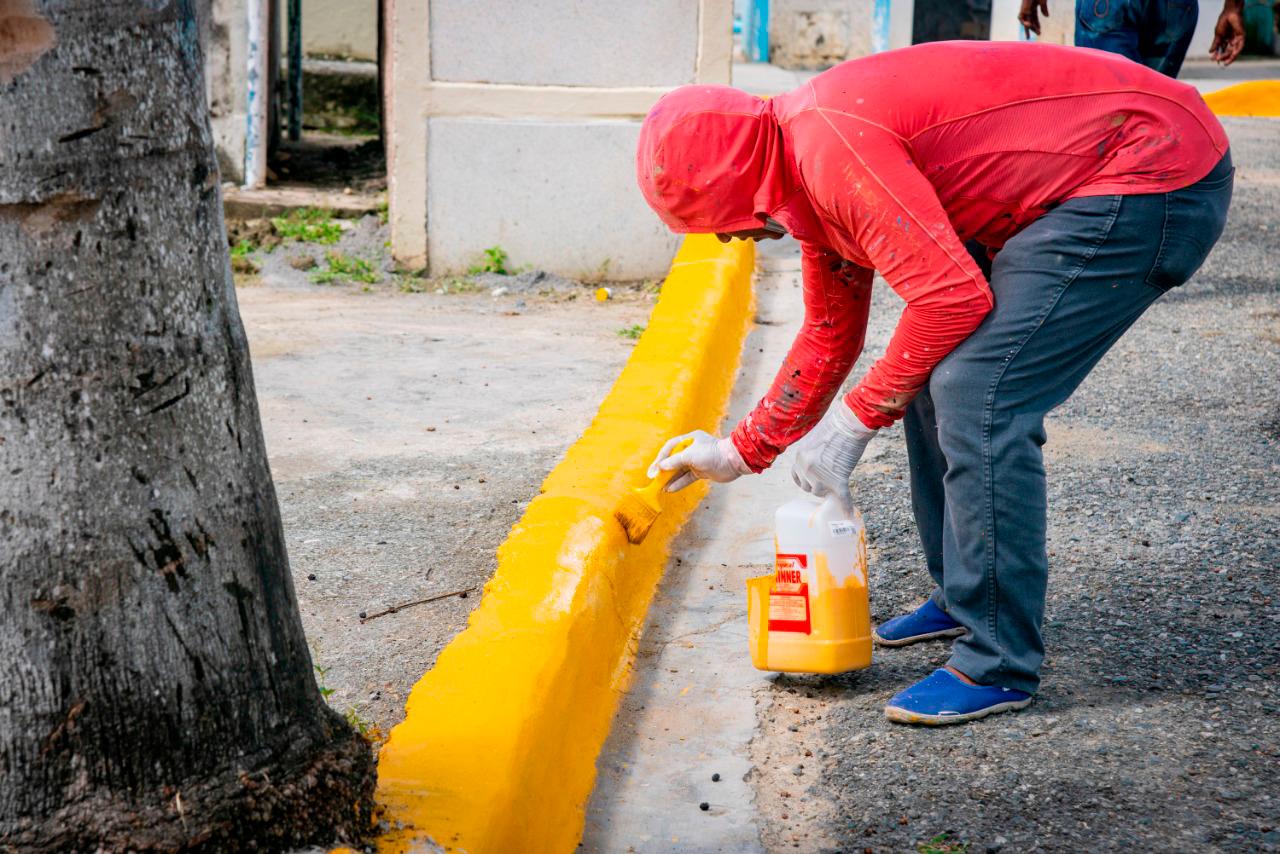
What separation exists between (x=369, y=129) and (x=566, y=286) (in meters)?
5.11

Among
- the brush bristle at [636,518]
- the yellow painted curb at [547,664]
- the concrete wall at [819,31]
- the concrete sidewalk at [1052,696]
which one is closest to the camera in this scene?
the yellow painted curb at [547,664]

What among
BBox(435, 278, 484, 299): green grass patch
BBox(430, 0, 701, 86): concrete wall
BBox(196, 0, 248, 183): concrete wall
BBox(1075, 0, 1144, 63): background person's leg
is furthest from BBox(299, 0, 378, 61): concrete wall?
BBox(1075, 0, 1144, 63): background person's leg

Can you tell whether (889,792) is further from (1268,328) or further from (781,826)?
(1268,328)

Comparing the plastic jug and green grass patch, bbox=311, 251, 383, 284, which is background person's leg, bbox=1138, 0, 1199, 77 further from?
green grass patch, bbox=311, 251, 383, 284

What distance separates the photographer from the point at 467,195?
6.71 m

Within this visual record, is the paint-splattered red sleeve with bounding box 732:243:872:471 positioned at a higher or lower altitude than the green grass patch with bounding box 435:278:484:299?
higher

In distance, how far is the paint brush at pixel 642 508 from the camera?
3.18 meters

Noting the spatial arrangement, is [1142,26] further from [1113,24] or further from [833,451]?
[833,451]

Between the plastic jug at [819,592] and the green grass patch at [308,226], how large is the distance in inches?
199

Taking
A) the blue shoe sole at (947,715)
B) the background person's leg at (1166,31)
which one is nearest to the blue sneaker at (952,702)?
the blue shoe sole at (947,715)

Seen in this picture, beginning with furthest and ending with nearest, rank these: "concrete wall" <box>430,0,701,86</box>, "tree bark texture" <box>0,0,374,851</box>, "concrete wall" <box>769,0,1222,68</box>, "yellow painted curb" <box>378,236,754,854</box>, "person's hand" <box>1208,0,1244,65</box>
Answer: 1. "concrete wall" <box>769,0,1222,68</box>
2. "concrete wall" <box>430,0,701,86</box>
3. "person's hand" <box>1208,0,1244,65</box>
4. "yellow painted curb" <box>378,236,754,854</box>
5. "tree bark texture" <box>0,0,374,851</box>

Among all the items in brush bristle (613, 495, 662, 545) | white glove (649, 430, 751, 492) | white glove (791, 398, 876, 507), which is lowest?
brush bristle (613, 495, 662, 545)

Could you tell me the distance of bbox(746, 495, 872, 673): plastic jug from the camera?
2.81 metres

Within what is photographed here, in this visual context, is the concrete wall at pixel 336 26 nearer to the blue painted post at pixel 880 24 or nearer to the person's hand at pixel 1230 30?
the blue painted post at pixel 880 24
